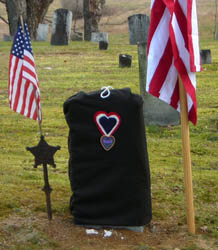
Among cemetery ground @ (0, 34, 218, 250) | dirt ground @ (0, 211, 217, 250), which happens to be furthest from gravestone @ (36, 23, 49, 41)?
dirt ground @ (0, 211, 217, 250)

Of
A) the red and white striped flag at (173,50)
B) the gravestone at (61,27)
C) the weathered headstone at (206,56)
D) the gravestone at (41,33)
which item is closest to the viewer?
the red and white striped flag at (173,50)

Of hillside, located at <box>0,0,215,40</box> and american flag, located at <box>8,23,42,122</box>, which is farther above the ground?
hillside, located at <box>0,0,215,40</box>

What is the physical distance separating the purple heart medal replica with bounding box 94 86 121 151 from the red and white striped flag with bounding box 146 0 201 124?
19.4 inches

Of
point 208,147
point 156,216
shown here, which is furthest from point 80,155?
point 208,147

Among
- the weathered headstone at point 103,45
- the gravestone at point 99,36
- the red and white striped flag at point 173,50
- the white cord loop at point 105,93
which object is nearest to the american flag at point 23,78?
the white cord loop at point 105,93

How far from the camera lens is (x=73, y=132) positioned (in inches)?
208

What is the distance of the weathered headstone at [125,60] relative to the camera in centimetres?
1758

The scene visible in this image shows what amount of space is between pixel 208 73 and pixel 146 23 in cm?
660

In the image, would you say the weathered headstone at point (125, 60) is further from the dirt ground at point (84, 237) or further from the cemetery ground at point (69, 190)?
the dirt ground at point (84, 237)

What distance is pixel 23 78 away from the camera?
18.2 feet

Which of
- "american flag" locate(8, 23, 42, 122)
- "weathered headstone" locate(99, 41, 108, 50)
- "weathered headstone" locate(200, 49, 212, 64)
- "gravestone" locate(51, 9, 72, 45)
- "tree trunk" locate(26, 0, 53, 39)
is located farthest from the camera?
"tree trunk" locate(26, 0, 53, 39)

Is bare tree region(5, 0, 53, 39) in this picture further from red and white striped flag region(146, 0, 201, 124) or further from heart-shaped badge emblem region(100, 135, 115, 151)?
heart-shaped badge emblem region(100, 135, 115, 151)

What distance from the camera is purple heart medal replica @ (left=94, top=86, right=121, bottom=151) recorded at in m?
5.15

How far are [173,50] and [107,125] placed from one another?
0.87 meters
